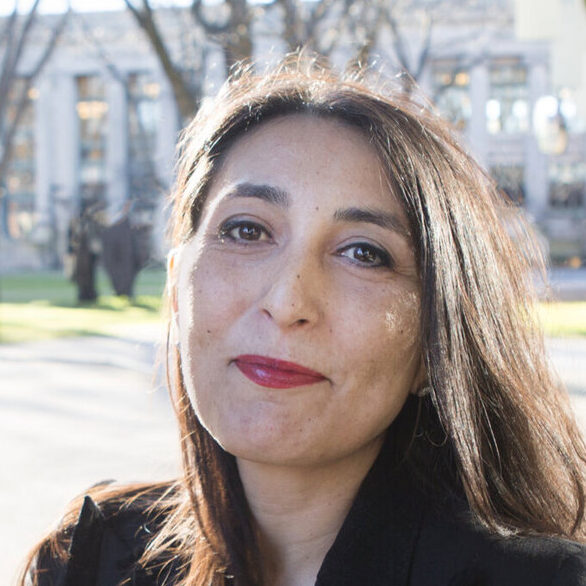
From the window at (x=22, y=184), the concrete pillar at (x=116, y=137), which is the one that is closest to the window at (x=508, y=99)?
the concrete pillar at (x=116, y=137)

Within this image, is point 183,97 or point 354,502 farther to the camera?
point 183,97

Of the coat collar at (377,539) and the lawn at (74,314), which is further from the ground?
the coat collar at (377,539)

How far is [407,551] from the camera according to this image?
64.9 inches

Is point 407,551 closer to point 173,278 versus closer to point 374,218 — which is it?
point 374,218

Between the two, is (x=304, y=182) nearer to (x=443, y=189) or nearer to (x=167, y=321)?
(x=443, y=189)

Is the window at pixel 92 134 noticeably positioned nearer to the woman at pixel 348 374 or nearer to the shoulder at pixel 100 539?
the shoulder at pixel 100 539

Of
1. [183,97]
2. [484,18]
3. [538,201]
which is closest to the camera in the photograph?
[183,97]

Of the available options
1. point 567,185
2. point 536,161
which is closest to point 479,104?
point 536,161

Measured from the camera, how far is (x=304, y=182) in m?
1.86

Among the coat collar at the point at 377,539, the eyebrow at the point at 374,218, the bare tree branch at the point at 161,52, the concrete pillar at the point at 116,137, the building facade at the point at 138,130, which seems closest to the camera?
the coat collar at the point at 377,539

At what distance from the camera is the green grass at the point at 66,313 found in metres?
13.2

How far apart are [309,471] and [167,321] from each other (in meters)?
0.66

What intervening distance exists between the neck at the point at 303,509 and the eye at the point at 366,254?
40 cm

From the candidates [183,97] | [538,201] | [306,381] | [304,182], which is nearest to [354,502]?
[306,381]
